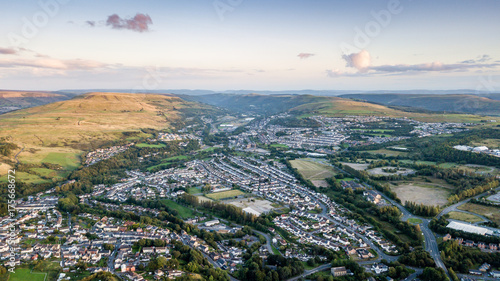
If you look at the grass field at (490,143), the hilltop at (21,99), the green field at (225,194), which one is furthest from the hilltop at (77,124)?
the grass field at (490,143)

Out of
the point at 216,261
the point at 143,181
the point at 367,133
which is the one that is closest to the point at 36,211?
the point at 143,181

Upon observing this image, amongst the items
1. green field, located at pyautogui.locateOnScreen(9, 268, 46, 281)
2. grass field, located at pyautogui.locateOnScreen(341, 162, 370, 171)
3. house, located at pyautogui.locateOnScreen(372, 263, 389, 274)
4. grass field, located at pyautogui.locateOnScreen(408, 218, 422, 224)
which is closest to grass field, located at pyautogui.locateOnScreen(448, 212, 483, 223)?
grass field, located at pyautogui.locateOnScreen(408, 218, 422, 224)

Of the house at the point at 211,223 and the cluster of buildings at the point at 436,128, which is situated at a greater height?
the cluster of buildings at the point at 436,128

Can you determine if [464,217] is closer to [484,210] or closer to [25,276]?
[484,210]

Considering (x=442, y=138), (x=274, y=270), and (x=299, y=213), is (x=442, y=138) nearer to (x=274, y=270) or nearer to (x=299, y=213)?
(x=299, y=213)

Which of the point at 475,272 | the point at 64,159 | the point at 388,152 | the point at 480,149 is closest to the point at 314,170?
the point at 388,152

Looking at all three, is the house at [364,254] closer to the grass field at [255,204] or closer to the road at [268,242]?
the road at [268,242]
